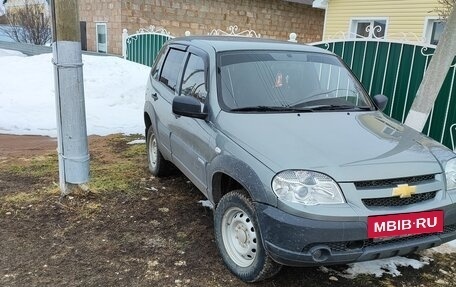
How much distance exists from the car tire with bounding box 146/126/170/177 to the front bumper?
8.68 feet

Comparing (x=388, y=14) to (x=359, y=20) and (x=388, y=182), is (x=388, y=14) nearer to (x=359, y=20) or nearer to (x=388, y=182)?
(x=359, y=20)

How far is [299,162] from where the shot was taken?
2.82 m

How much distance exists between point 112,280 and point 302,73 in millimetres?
2442

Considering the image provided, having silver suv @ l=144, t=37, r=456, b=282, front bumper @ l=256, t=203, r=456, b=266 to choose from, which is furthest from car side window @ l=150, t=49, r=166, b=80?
front bumper @ l=256, t=203, r=456, b=266

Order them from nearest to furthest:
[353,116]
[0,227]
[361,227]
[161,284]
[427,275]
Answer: [361,227]
[161,284]
[427,275]
[353,116]
[0,227]

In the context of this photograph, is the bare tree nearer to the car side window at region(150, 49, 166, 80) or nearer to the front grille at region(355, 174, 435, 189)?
the car side window at region(150, 49, 166, 80)

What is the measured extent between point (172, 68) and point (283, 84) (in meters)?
1.59

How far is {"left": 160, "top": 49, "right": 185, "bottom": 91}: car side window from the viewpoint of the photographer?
4673mm

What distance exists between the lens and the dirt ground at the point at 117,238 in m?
3.26

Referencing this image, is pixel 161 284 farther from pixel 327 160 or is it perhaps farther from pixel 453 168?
pixel 453 168

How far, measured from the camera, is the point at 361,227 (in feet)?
8.80

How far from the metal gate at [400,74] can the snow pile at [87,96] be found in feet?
13.9

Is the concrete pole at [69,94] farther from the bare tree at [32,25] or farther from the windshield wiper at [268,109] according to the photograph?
the bare tree at [32,25]

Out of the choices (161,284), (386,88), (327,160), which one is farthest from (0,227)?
(386,88)
